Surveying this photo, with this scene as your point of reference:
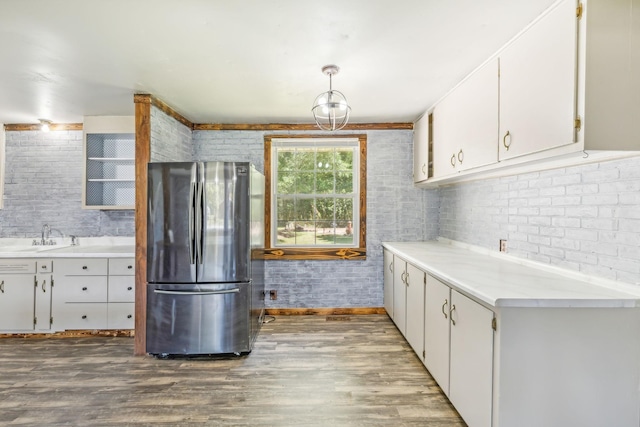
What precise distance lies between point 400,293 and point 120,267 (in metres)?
2.90

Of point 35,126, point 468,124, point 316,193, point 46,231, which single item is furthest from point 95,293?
point 468,124

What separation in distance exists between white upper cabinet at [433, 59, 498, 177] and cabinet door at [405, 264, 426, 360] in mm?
965

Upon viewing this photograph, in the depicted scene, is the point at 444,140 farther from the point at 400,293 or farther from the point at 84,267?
the point at 84,267

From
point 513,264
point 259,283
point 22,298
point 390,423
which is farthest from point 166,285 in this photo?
point 513,264

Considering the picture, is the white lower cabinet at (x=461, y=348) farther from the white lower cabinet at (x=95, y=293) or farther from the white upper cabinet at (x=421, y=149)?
the white lower cabinet at (x=95, y=293)

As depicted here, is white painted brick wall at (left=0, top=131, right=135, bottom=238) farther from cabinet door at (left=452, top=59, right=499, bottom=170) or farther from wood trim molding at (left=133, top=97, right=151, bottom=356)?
cabinet door at (left=452, top=59, right=499, bottom=170)

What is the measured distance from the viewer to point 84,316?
348 cm

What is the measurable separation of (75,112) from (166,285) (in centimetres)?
232

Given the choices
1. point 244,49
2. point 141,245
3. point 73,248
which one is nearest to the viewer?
point 244,49

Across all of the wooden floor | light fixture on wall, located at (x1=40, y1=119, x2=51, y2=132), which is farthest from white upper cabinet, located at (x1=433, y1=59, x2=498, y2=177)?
light fixture on wall, located at (x1=40, y1=119, x2=51, y2=132)

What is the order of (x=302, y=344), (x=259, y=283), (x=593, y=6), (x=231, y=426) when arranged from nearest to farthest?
(x=593, y=6) < (x=231, y=426) < (x=302, y=344) < (x=259, y=283)

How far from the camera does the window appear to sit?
4.21 metres

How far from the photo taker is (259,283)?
12.0 feet

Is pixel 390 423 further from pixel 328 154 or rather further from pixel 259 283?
pixel 328 154
